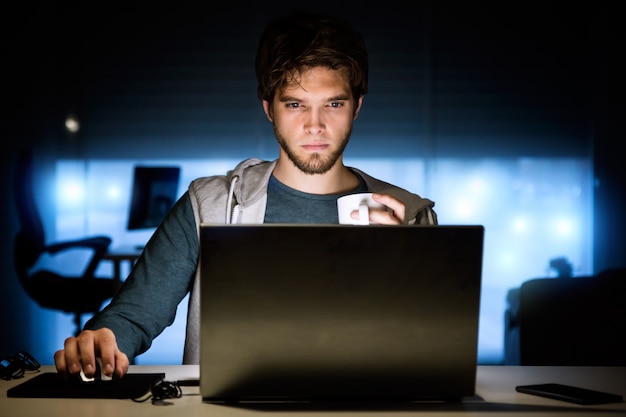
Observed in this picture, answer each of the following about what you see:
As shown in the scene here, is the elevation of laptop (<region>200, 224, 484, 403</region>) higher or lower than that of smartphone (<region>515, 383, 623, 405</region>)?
higher

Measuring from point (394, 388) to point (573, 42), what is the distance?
4.86 meters

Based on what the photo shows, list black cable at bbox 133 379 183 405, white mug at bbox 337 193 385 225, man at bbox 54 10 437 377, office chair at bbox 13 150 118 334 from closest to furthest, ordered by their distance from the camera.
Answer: black cable at bbox 133 379 183 405
white mug at bbox 337 193 385 225
man at bbox 54 10 437 377
office chair at bbox 13 150 118 334

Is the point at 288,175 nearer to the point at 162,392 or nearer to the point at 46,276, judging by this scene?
the point at 162,392

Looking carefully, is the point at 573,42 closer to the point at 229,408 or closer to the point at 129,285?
the point at 129,285

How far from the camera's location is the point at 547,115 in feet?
17.6

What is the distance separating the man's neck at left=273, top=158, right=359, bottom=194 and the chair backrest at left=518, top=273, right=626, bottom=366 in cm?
58

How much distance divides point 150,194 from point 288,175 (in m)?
2.63

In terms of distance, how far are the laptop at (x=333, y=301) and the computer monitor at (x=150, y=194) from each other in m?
3.39

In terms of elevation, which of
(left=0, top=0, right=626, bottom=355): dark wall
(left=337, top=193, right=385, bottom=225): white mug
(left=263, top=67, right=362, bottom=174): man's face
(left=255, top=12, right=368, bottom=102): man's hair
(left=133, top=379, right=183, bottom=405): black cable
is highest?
(left=0, top=0, right=626, bottom=355): dark wall

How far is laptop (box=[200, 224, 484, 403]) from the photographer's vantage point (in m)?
0.98

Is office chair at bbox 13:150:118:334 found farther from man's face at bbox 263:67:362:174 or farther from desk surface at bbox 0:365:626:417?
desk surface at bbox 0:365:626:417

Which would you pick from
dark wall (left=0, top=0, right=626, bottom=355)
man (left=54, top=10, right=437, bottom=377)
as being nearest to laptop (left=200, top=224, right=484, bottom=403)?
man (left=54, top=10, right=437, bottom=377)

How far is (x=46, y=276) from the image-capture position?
4.09 metres

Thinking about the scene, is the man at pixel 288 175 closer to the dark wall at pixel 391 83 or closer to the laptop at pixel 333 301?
the laptop at pixel 333 301
